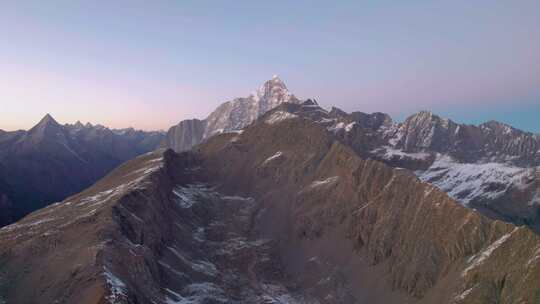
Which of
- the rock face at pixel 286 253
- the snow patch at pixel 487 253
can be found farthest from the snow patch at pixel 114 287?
the snow patch at pixel 487 253

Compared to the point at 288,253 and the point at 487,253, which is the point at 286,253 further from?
the point at 487,253

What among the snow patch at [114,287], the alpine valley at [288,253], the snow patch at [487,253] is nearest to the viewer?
the snow patch at [114,287]

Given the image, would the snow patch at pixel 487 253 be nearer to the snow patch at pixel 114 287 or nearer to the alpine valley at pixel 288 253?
the alpine valley at pixel 288 253

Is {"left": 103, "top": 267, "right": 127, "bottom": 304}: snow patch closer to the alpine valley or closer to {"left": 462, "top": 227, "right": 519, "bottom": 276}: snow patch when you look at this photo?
the alpine valley

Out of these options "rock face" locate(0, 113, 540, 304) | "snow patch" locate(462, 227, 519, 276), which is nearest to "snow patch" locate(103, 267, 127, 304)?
"rock face" locate(0, 113, 540, 304)

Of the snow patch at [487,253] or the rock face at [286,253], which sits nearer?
the rock face at [286,253]

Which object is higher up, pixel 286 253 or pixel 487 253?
pixel 487 253

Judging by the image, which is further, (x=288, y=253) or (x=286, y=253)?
(x=286, y=253)

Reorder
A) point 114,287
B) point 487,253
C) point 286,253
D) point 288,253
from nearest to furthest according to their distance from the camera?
point 114,287
point 487,253
point 288,253
point 286,253

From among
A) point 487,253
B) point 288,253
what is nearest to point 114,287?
point 487,253

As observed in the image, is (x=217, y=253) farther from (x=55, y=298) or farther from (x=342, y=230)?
(x=55, y=298)
